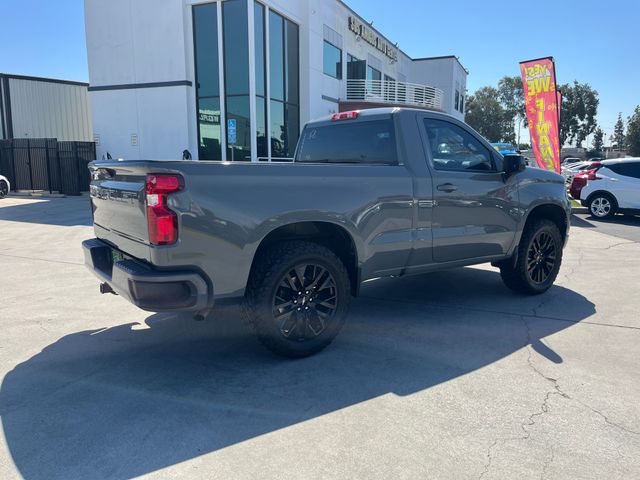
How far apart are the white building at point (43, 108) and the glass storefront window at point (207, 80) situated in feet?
33.8

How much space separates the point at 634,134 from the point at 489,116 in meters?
23.2

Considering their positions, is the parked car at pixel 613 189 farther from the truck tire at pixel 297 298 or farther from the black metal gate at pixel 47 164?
the black metal gate at pixel 47 164

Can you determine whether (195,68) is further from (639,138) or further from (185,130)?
(639,138)

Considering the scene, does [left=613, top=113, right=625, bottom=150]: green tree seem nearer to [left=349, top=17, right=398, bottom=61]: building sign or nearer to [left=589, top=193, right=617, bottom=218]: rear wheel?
[left=349, top=17, right=398, bottom=61]: building sign

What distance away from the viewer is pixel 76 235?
32.5ft

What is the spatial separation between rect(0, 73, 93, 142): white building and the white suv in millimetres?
24444

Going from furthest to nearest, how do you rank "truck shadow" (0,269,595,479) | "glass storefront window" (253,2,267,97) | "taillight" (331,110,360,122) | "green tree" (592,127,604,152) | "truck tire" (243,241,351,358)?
"green tree" (592,127,604,152) < "glass storefront window" (253,2,267,97) < "taillight" (331,110,360,122) < "truck tire" (243,241,351,358) < "truck shadow" (0,269,595,479)

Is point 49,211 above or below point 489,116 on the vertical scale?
below

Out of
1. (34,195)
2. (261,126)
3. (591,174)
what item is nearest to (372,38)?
(261,126)

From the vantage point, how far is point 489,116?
83.8m

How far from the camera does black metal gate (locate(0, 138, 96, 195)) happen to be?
62.6ft

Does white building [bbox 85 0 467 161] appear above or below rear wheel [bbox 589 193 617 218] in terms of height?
above

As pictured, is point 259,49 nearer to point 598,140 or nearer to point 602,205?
point 602,205

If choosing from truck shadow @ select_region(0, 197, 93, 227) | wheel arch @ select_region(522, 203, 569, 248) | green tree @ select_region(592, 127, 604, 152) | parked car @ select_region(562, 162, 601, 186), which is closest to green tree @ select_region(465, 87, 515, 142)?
green tree @ select_region(592, 127, 604, 152)
